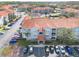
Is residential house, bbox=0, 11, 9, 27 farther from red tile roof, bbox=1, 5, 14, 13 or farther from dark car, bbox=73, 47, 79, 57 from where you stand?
dark car, bbox=73, 47, 79, 57

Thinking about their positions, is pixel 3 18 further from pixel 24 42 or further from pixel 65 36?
pixel 65 36

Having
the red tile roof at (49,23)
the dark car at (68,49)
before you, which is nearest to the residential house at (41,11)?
the red tile roof at (49,23)

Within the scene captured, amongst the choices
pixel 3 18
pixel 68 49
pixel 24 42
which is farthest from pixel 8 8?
pixel 68 49

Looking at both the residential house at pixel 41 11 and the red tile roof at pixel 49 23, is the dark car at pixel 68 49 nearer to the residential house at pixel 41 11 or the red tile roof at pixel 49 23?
the red tile roof at pixel 49 23

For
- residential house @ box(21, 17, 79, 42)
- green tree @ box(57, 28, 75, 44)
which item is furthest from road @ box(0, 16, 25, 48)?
green tree @ box(57, 28, 75, 44)

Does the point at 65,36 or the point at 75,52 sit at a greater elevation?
the point at 65,36

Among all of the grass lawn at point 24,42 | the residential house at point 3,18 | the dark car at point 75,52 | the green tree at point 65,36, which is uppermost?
the residential house at point 3,18

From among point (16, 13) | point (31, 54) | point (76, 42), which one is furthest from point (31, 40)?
point (76, 42)

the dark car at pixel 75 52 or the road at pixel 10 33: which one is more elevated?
the road at pixel 10 33

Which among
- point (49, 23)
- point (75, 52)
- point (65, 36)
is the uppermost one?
point (49, 23)

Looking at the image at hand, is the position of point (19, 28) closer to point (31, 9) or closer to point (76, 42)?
point (31, 9)
